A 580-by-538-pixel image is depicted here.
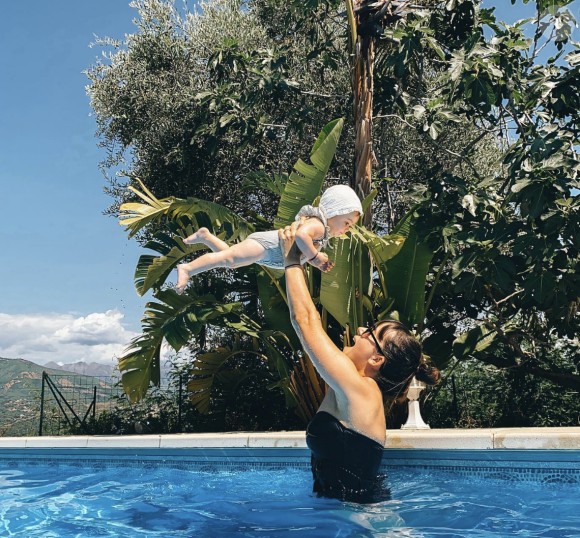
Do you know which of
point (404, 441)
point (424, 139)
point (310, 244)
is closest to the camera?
point (310, 244)

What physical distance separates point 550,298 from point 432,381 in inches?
171

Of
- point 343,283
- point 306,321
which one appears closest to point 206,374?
point 343,283

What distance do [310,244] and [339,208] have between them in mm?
428

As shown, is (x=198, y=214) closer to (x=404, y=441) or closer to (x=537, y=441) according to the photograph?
(x=404, y=441)

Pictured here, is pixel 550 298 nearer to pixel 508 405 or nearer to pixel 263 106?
pixel 508 405

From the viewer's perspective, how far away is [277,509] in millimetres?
4133

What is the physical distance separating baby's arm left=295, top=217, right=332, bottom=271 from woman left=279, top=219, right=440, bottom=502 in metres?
0.15

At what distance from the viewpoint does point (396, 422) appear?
8148 millimetres

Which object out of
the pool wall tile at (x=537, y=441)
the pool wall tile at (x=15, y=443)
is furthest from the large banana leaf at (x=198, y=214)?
the pool wall tile at (x=537, y=441)

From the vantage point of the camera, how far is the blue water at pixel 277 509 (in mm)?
3545

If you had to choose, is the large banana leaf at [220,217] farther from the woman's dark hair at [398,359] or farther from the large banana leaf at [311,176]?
the woman's dark hair at [398,359]

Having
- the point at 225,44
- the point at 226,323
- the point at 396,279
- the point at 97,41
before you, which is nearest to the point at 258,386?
the point at 226,323

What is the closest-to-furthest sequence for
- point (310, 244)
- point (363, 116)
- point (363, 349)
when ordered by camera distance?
1. point (310, 244)
2. point (363, 349)
3. point (363, 116)

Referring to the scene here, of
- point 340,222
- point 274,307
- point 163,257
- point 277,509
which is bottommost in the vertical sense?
point 277,509
